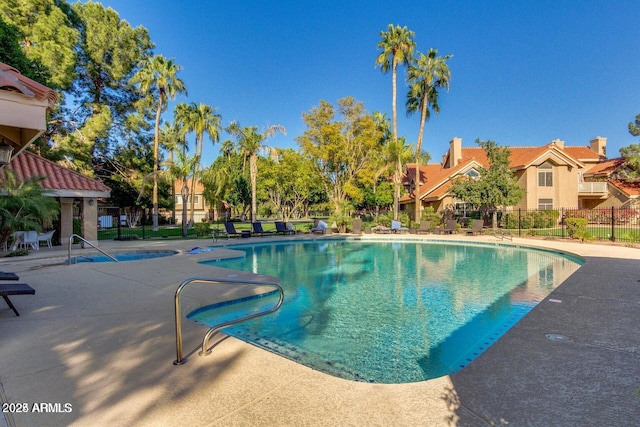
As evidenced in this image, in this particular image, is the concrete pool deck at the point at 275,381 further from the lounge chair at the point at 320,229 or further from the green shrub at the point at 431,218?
the green shrub at the point at 431,218

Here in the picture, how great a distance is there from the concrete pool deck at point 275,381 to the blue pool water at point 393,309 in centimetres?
115

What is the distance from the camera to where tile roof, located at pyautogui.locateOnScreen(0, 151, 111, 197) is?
1501cm

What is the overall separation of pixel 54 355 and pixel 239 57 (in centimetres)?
2713

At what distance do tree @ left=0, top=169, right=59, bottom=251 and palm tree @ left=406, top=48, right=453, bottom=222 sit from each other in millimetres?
23725

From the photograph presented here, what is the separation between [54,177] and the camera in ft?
51.4

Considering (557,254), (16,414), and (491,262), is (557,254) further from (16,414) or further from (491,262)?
(16,414)

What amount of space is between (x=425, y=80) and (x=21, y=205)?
91.6ft

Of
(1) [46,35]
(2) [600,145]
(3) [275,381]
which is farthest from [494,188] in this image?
(1) [46,35]

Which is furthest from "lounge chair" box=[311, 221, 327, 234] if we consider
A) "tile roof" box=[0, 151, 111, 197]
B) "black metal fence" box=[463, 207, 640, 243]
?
"black metal fence" box=[463, 207, 640, 243]

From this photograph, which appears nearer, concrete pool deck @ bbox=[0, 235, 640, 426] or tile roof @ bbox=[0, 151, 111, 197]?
concrete pool deck @ bbox=[0, 235, 640, 426]

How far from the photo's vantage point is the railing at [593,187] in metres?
29.1

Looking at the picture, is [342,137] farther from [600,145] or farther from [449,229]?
[600,145]

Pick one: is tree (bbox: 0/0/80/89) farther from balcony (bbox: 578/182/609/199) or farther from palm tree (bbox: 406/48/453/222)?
balcony (bbox: 578/182/609/199)

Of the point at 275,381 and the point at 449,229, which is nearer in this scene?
the point at 275,381
